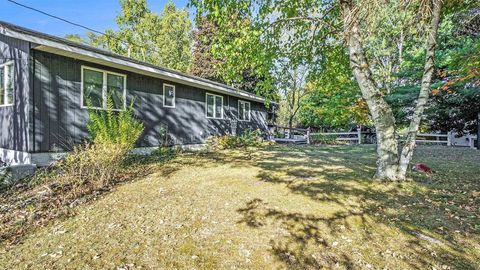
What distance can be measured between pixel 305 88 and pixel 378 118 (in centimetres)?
1834

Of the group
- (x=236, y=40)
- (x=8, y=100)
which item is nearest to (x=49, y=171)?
(x=8, y=100)

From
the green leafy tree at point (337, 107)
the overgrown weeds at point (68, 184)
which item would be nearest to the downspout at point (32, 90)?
the overgrown weeds at point (68, 184)

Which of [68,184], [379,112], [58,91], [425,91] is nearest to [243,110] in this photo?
[58,91]

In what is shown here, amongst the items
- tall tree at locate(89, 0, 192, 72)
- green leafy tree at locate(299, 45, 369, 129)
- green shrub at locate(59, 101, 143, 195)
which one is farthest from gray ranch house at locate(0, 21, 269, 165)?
tall tree at locate(89, 0, 192, 72)

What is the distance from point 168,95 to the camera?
1023cm

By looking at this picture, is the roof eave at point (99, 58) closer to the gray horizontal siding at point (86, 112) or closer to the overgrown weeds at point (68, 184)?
the gray horizontal siding at point (86, 112)

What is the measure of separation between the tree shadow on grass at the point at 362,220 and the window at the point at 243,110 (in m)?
9.93

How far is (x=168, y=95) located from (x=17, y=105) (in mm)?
4586

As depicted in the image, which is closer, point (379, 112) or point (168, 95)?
point (379, 112)

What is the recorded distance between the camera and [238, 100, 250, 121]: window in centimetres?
1520

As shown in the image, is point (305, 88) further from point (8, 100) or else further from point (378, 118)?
point (8, 100)

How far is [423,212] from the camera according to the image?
144 inches

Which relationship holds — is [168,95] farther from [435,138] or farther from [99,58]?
[435,138]

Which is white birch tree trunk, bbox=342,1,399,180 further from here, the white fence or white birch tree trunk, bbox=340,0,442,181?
the white fence
